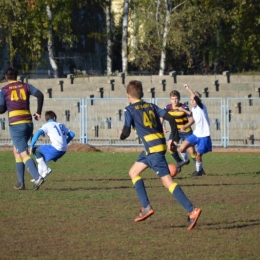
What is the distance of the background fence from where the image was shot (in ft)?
97.2

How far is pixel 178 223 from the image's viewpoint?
37.0ft

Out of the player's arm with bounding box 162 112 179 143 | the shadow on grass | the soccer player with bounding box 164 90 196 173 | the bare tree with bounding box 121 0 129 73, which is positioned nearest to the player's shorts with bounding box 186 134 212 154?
the soccer player with bounding box 164 90 196 173

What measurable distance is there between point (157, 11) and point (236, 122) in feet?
62.3

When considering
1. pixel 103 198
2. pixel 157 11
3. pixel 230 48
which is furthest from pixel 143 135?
pixel 230 48

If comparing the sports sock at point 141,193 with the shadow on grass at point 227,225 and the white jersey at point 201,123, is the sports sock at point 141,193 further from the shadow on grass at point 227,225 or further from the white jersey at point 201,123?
the white jersey at point 201,123

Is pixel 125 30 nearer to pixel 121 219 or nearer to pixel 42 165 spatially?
pixel 42 165

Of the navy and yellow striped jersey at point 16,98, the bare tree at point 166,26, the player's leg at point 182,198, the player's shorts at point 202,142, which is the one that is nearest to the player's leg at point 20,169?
the navy and yellow striped jersey at point 16,98

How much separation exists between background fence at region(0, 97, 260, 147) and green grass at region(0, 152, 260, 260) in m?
10.7

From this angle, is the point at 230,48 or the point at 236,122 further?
the point at 230,48

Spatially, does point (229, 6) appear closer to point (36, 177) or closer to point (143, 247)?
point (36, 177)

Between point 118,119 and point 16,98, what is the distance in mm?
15857

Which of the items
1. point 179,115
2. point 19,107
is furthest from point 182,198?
point 179,115

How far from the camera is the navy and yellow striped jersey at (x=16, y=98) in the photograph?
48.5 feet

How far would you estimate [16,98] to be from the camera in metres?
14.8
